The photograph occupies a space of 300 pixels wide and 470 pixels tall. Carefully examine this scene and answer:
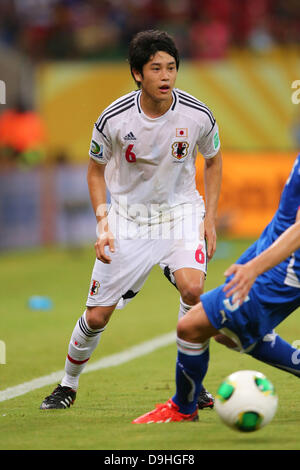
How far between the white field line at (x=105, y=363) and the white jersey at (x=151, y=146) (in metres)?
1.51

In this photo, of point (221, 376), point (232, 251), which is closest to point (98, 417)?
point (221, 376)

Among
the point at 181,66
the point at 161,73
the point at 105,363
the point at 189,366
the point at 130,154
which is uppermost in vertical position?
the point at 181,66

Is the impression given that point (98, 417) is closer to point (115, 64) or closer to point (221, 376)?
point (221, 376)

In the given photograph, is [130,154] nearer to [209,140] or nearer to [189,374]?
[209,140]

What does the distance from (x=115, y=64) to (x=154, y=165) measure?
1607cm

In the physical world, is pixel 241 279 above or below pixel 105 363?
above

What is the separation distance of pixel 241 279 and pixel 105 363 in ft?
11.5

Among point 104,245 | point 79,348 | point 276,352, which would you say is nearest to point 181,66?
point 79,348

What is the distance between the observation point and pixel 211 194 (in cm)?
630

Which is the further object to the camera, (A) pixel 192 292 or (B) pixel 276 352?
(A) pixel 192 292

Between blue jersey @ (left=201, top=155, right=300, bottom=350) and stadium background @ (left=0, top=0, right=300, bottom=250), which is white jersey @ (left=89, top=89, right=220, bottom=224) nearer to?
blue jersey @ (left=201, top=155, right=300, bottom=350)

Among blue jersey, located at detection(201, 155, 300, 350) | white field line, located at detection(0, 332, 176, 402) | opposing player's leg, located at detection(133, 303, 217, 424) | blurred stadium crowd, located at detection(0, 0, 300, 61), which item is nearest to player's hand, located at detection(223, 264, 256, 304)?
blue jersey, located at detection(201, 155, 300, 350)

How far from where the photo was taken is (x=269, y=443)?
471 cm
